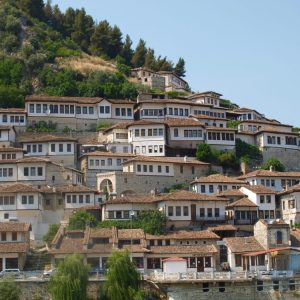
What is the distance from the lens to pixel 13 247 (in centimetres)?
6312

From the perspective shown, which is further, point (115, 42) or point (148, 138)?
point (115, 42)

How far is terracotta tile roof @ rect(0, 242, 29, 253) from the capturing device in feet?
205

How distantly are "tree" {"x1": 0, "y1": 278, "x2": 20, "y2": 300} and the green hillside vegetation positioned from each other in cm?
4538

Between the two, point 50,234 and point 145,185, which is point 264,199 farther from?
point 50,234

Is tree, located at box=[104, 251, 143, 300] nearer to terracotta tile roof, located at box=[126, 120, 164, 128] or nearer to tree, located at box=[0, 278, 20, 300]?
tree, located at box=[0, 278, 20, 300]

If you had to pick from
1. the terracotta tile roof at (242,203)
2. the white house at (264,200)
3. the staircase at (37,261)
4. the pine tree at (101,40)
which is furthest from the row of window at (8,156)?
the pine tree at (101,40)

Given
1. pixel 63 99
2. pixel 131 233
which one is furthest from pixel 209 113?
pixel 131 233

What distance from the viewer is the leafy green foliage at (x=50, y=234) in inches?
2693

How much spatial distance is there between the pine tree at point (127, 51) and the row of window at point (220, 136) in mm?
46193

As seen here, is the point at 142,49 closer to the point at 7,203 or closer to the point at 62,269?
the point at 7,203

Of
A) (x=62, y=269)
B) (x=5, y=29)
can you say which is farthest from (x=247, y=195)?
(x=5, y=29)

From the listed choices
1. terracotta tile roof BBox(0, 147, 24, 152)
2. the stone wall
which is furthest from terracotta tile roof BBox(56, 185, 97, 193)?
the stone wall

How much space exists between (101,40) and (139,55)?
659 centimetres

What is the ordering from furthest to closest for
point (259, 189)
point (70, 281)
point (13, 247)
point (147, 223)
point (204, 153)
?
point (204, 153) < point (259, 189) < point (147, 223) < point (13, 247) < point (70, 281)
